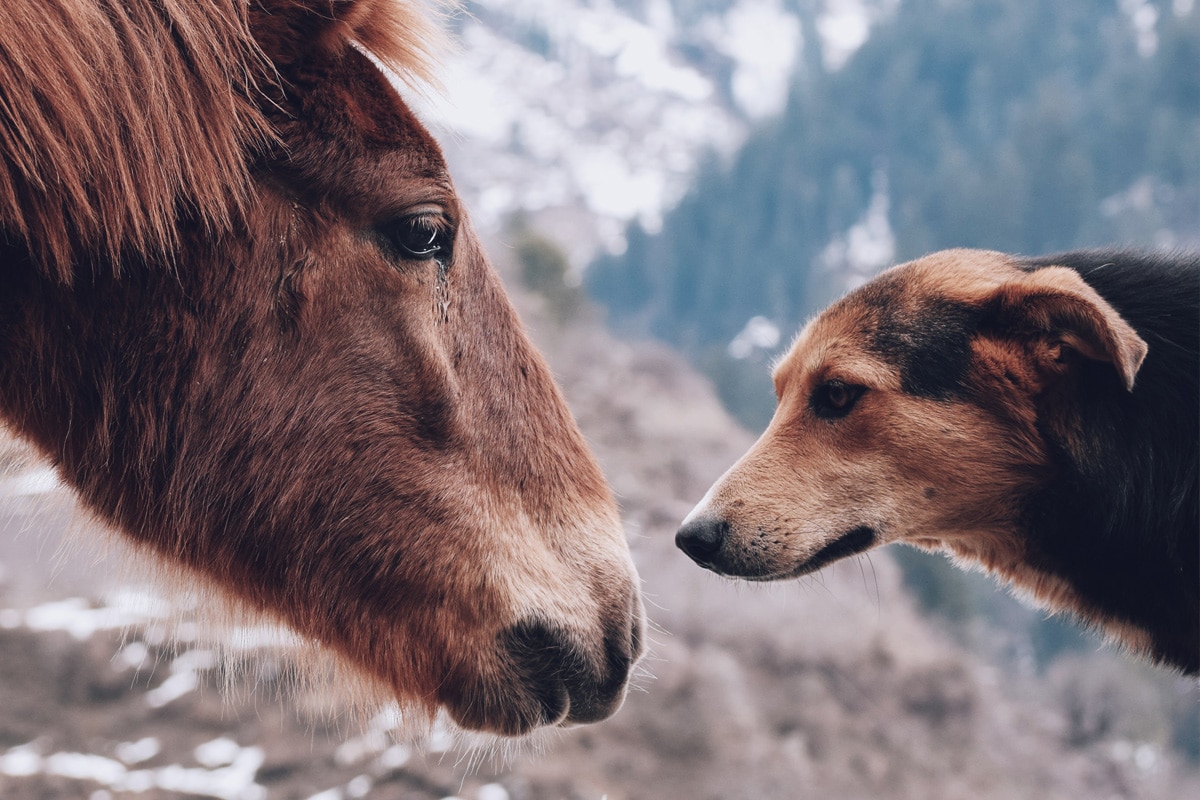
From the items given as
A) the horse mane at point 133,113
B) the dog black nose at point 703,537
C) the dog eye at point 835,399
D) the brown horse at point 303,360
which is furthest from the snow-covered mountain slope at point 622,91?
the horse mane at point 133,113

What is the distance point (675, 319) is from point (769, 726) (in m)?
30.5

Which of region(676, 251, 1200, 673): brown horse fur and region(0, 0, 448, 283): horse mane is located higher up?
region(0, 0, 448, 283): horse mane

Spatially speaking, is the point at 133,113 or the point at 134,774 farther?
the point at 134,774

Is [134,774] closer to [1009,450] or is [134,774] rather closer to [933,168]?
[1009,450]

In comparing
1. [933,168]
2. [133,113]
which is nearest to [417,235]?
[133,113]

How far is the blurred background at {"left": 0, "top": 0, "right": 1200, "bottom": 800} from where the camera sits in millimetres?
5422

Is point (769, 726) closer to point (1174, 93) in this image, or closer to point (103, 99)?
point (103, 99)

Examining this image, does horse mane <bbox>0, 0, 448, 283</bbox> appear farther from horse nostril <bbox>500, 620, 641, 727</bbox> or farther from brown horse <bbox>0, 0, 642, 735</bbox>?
horse nostril <bbox>500, 620, 641, 727</bbox>

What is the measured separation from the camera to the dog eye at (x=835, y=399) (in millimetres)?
2814

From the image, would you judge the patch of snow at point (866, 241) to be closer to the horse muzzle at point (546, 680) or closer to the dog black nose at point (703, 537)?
the dog black nose at point (703, 537)

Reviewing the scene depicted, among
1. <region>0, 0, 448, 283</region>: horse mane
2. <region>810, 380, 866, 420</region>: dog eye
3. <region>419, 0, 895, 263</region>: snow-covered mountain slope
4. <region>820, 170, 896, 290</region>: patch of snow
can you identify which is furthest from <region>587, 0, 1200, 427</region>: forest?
<region>0, 0, 448, 283</region>: horse mane

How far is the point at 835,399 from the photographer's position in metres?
2.83

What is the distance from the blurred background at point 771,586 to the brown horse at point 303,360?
38 centimetres

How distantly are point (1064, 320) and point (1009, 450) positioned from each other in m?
0.43
